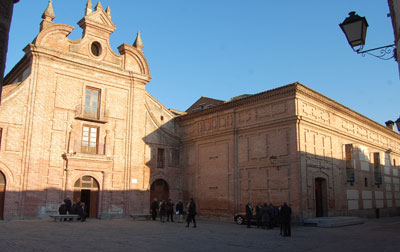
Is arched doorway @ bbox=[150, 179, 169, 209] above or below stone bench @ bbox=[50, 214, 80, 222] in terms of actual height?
above

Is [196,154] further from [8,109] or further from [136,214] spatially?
[8,109]

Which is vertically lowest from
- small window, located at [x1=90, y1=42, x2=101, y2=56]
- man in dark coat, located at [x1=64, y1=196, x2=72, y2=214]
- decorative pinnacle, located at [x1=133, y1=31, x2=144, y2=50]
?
man in dark coat, located at [x1=64, y1=196, x2=72, y2=214]

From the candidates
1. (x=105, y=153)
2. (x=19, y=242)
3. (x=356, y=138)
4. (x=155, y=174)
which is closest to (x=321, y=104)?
(x=356, y=138)

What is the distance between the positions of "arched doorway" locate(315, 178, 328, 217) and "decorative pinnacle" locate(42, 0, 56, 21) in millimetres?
19204

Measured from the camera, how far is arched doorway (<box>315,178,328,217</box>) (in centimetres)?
2172

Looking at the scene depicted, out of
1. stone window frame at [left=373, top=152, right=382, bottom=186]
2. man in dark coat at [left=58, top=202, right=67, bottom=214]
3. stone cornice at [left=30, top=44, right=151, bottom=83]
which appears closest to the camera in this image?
man in dark coat at [left=58, top=202, right=67, bottom=214]

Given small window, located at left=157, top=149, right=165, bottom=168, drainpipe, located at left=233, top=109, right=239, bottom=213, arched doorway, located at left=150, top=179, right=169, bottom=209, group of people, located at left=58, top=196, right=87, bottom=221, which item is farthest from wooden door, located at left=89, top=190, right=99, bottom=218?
drainpipe, located at left=233, top=109, right=239, bottom=213

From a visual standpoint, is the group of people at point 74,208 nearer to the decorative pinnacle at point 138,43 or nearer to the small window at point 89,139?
the small window at point 89,139

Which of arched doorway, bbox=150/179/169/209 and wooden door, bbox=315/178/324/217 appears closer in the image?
wooden door, bbox=315/178/324/217

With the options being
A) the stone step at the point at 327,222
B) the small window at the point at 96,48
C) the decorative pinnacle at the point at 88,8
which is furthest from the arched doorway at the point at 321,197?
the decorative pinnacle at the point at 88,8

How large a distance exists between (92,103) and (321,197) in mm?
15596

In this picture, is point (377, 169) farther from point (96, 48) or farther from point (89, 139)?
point (96, 48)

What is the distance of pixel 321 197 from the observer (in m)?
22.1

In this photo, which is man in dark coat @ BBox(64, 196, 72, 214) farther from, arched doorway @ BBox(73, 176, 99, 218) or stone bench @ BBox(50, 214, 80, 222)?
arched doorway @ BBox(73, 176, 99, 218)
